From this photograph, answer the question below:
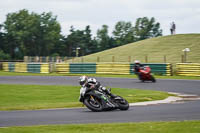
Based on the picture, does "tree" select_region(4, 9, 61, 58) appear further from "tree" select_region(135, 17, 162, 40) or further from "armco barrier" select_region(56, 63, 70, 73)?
"armco barrier" select_region(56, 63, 70, 73)

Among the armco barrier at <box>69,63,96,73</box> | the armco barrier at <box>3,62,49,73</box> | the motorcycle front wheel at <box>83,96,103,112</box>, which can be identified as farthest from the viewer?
the armco barrier at <box>3,62,49,73</box>

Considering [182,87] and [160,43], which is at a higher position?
[160,43]

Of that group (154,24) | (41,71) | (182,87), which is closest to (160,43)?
(41,71)

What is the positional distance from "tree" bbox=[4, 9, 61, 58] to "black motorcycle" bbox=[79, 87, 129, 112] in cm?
10171

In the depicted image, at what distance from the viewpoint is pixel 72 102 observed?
17438 mm

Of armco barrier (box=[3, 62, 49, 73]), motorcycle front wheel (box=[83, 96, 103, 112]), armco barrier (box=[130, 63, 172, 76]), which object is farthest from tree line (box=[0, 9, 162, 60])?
motorcycle front wheel (box=[83, 96, 103, 112])

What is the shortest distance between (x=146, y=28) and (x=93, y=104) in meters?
135

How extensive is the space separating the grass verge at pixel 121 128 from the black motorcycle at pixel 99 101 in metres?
3.18

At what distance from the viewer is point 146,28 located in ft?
485

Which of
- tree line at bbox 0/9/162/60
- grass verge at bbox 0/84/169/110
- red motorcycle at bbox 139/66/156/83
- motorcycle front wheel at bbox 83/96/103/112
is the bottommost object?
grass verge at bbox 0/84/169/110

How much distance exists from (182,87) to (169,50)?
43.9m

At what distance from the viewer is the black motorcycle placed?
14000 millimetres

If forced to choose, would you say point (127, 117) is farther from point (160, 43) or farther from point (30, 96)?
point (160, 43)

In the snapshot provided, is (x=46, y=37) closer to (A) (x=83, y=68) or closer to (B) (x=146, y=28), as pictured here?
(B) (x=146, y=28)
